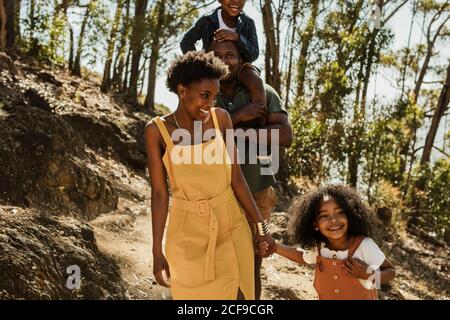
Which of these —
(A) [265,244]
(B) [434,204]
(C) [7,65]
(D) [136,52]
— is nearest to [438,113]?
(B) [434,204]

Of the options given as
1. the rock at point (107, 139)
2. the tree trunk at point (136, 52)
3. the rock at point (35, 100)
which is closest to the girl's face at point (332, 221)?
the rock at point (35, 100)

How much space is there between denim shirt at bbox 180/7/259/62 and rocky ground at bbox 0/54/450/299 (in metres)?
1.55

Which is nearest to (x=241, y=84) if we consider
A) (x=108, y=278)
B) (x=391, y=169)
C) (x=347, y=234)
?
(x=347, y=234)

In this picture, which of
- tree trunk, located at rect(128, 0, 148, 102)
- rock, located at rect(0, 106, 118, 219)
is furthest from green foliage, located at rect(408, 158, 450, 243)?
rock, located at rect(0, 106, 118, 219)

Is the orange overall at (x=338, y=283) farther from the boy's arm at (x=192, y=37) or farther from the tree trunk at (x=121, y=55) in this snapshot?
the tree trunk at (x=121, y=55)

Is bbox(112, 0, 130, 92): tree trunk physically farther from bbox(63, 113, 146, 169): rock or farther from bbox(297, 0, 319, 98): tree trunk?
bbox(63, 113, 146, 169): rock

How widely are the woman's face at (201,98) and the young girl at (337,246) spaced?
63 centimetres

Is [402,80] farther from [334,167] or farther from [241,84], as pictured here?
[241,84]

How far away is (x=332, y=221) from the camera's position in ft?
10.7

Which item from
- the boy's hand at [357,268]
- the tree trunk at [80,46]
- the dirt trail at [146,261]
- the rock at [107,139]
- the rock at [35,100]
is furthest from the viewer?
the tree trunk at [80,46]

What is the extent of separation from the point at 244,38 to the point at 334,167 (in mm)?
11047

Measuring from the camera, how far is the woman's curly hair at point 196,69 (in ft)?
9.11

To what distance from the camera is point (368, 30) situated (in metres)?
14.3

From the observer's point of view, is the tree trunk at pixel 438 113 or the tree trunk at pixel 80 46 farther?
the tree trunk at pixel 438 113
